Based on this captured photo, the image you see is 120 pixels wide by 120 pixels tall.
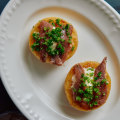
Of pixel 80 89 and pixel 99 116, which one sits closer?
pixel 80 89

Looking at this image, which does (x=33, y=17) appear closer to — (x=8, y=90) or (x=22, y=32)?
(x=22, y=32)

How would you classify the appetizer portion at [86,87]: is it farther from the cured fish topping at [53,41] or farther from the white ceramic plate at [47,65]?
the cured fish topping at [53,41]

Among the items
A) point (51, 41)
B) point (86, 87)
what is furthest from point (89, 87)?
point (51, 41)

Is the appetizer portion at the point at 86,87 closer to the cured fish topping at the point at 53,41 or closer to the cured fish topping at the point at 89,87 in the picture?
the cured fish topping at the point at 89,87

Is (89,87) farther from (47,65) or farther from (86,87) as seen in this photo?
(47,65)

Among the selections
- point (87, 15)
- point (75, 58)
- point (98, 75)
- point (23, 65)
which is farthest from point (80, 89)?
point (87, 15)

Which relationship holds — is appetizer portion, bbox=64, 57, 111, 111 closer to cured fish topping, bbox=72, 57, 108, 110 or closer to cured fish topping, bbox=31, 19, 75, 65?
cured fish topping, bbox=72, 57, 108, 110

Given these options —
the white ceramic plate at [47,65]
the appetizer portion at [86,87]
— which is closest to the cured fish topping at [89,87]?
the appetizer portion at [86,87]
